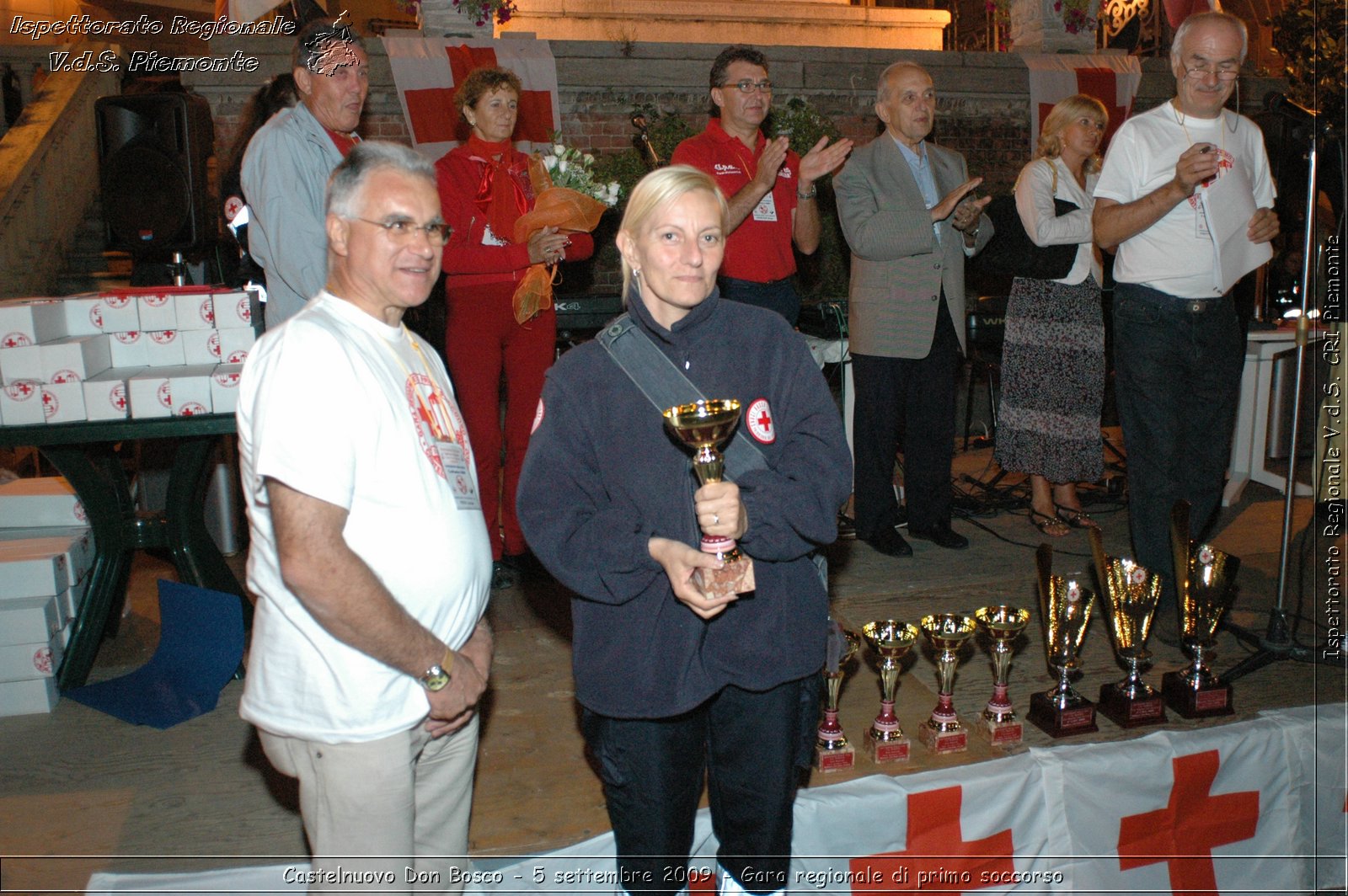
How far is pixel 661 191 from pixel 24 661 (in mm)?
3017

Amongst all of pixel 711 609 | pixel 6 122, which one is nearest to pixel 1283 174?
pixel 711 609

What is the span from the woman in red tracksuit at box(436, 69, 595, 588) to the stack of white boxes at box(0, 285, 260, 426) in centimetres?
89

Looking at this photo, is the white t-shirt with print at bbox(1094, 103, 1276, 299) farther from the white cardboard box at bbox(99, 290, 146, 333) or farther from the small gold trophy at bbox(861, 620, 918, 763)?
the white cardboard box at bbox(99, 290, 146, 333)

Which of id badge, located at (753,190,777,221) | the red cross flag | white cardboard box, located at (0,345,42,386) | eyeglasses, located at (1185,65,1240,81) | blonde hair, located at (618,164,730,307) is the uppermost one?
the red cross flag

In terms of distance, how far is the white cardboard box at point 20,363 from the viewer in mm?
3533

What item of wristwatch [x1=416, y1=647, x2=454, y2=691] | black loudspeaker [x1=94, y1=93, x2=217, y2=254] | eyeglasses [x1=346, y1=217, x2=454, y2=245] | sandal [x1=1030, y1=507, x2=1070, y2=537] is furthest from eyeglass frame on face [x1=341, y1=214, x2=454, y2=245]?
sandal [x1=1030, y1=507, x2=1070, y2=537]

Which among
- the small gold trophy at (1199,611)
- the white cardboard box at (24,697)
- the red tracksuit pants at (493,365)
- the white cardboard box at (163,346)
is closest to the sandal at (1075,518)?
the small gold trophy at (1199,611)

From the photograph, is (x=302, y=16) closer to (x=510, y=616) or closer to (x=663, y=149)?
(x=663, y=149)

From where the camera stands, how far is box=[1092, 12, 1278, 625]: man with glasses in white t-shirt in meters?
3.65

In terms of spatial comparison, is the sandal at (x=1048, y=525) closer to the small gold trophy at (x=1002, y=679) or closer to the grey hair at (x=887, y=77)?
the small gold trophy at (x=1002, y=679)

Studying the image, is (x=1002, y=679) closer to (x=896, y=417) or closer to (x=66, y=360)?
(x=896, y=417)

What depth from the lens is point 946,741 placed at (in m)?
3.15

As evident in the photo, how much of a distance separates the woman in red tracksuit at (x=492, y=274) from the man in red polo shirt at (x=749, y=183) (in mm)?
694

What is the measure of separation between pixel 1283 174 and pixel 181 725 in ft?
16.5
